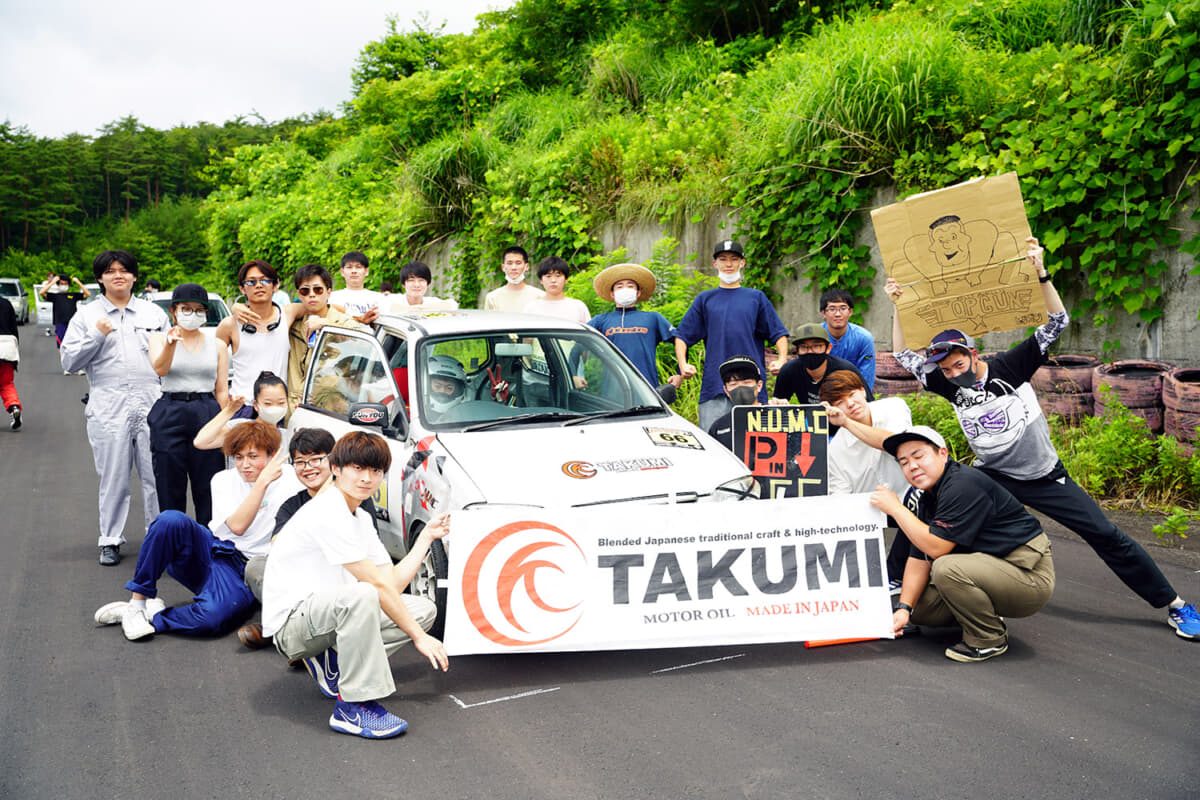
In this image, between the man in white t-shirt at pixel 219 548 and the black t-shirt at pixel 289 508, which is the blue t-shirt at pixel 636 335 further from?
the black t-shirt at pixel 289 508

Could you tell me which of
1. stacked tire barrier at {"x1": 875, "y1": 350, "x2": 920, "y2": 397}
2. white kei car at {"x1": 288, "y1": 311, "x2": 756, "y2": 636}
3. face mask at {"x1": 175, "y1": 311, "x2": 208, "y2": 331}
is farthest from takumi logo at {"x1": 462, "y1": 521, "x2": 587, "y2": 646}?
stacked tire barrier at {"x1": 875, "y1": 350, "x2": 920, "y2": 397}

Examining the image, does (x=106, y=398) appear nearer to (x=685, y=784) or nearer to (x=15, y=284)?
(x=685, y=784)

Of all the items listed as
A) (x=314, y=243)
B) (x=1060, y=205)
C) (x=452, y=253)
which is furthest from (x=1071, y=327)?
(x=314, y=243)

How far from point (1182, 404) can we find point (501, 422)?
5381 mm

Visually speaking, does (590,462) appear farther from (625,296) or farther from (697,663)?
(625,296)

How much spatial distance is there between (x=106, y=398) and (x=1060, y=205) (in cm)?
789

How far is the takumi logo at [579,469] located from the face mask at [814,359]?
1.98m

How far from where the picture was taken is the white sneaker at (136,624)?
17.5 feet

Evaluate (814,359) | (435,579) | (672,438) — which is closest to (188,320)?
(435,579)

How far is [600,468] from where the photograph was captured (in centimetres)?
523

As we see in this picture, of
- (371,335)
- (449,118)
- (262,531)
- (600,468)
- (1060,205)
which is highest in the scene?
(449,118)

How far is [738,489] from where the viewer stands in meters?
5.40

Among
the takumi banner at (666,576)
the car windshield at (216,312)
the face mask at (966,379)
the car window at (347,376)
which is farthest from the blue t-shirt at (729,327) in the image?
the car windshield at (216,312)

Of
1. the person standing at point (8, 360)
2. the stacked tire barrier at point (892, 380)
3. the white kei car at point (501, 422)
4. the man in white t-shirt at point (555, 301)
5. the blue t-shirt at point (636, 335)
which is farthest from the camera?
the person standing at point (8, 360)
